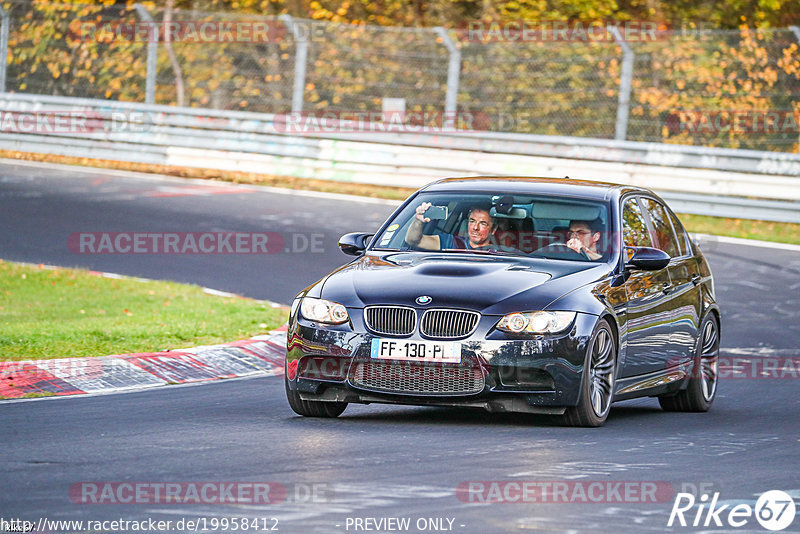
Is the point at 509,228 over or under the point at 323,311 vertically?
over

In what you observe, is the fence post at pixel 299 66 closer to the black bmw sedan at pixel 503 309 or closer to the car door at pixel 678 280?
the car door at pixel 678 280

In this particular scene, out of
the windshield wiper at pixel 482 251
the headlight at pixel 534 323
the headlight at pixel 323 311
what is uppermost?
the windshield wiper at pixel 482 251

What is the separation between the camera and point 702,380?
10859 millimetres

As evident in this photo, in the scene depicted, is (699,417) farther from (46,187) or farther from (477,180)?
(46,187)

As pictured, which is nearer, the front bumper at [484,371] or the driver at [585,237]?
the front bumper at [484,371]

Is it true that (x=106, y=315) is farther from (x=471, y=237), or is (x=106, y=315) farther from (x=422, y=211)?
(x=471, y=237)

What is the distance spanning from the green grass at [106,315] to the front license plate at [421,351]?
11.4 feet

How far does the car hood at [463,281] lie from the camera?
8.73 meters

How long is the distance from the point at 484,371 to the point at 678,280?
2.47 metres

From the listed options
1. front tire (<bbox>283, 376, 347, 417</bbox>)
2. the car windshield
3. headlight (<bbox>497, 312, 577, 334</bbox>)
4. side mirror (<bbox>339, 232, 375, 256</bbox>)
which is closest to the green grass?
side mirror (<bbox>339, 232, 375, 256</bbox>)

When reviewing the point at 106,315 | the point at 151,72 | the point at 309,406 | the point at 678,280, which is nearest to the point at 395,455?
the point at 309,406

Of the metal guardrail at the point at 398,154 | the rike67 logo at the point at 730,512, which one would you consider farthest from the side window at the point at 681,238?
the metal guardrail at the point at 398,154

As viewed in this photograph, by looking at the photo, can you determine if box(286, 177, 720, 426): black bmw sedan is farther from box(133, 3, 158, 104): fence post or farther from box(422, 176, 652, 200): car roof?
box(133, 3, 158, 104): fence post

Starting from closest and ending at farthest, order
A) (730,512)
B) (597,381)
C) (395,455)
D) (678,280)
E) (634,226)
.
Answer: (730,512), (395,455), (597,381), (634,226), (678,280)
